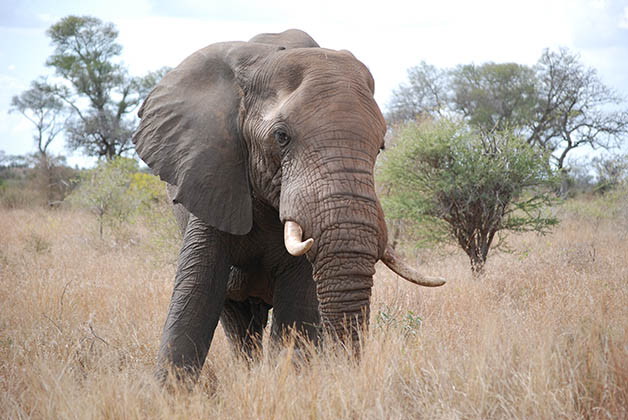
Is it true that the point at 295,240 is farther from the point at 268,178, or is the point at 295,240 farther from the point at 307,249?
the point at 268,178

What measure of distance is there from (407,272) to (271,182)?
909 mm

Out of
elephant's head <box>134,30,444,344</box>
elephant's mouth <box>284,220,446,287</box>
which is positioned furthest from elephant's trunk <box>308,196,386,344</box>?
elephant's mouth <box>284,220,446,287</box>

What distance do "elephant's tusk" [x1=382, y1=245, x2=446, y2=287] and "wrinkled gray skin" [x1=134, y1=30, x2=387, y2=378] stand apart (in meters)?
0.33

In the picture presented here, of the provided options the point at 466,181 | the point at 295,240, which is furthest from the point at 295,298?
the point at 466,181

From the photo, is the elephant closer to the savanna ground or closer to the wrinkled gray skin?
the wrinkled gray skin

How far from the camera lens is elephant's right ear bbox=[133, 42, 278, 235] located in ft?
12.6

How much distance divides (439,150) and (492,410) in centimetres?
632

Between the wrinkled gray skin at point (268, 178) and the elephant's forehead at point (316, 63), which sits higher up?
the elephant's forehead at point (316, 63)

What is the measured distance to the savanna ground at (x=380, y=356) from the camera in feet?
10.4

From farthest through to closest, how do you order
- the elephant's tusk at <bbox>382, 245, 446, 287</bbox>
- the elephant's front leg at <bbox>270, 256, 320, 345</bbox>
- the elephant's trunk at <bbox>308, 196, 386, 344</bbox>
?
Answer: the elephant's front leg at <bbox>270, 256, 320, 345</bbox>
the elephant's tusk at <bbox>382, 245, 446, 287</bbox>
the elephant's trunk at <bbox>308, 196, 386, 344</bbox>

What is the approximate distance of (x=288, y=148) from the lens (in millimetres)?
3518

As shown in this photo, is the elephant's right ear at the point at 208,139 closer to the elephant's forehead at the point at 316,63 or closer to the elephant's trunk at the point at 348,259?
the elephant's forehead at the point at 316,63

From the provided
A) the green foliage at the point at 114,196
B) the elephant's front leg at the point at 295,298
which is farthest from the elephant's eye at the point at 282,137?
the green foliage at the point at 114,196

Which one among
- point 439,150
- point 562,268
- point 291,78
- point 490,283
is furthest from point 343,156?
point 439,150
